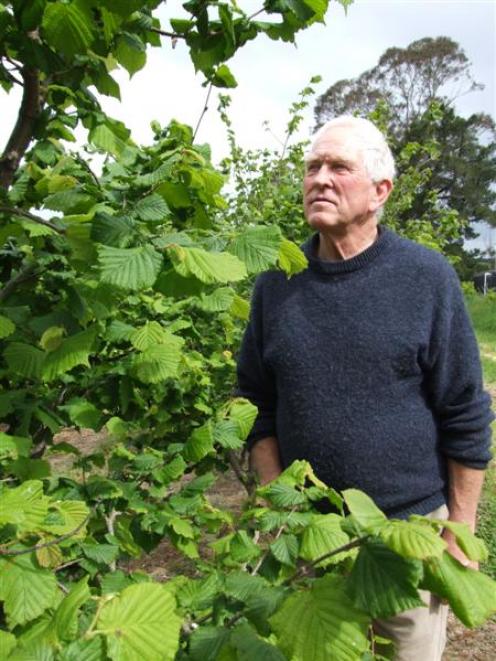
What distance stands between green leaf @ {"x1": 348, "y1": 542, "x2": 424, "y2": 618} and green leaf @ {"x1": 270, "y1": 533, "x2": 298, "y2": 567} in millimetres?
421

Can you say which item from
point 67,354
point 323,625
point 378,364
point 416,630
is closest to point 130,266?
point 67,354

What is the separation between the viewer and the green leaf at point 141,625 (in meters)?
0.77

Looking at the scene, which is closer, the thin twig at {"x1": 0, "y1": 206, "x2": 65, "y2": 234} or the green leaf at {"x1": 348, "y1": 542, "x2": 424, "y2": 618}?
the green leaf at {"x1": 348, "y1": 542, "x2": 424, "y2": 618}

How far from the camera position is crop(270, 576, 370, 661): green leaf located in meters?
0.81

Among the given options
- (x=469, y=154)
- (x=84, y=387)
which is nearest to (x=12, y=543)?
(x=84, y=387)

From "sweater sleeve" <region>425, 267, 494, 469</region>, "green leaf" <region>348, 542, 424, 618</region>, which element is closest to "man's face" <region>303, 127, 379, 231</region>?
"sweater sleeve" <region>425, 267, 494, 469</region>

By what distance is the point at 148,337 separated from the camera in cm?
176

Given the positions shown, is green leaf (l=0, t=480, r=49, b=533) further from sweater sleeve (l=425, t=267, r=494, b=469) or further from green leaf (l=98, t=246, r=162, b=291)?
sweater sleeve (l=425, t=267, r=494, b=469)

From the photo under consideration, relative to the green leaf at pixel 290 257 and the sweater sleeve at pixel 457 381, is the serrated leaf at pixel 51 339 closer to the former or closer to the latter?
the green leaf at pixel 290 257

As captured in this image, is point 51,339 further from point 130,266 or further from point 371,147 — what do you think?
point 371,147

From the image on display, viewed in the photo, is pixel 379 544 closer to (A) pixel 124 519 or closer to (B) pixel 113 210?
(B) pixel 113 210

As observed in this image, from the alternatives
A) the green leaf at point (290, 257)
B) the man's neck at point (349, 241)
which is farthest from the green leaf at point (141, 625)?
the man's neck at point (349, 241)

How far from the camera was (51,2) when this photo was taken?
100 centimetres

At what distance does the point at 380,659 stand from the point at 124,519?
76 centimetres
